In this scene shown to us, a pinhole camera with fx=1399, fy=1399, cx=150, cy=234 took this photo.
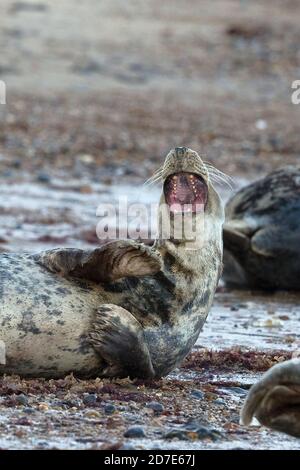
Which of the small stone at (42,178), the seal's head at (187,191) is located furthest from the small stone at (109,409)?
the small stone at (42,178)

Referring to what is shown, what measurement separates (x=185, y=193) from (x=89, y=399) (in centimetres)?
111

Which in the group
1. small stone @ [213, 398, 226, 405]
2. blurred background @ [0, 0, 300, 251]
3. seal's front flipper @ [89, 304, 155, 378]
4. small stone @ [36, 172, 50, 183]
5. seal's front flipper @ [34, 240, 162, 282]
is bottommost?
small stone @ [213, 398, 226, 405]

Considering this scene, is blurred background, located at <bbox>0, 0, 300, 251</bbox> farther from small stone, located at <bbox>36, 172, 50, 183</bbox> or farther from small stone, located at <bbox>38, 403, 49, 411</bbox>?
small stone, located at <bbox>38, 403, 49, 411</bbox>

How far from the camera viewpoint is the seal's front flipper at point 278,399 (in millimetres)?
4809

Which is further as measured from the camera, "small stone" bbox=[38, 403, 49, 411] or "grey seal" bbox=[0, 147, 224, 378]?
"grey seal" bbox=[0, 147, 224, 378]

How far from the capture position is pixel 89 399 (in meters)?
5.32

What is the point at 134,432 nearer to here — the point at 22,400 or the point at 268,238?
the point at 22,400

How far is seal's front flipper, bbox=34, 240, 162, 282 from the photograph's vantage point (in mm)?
5672

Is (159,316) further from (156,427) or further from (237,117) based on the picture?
(237,117)

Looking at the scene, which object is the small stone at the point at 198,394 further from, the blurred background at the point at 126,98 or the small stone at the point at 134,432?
the blurred background at the point at 126,98

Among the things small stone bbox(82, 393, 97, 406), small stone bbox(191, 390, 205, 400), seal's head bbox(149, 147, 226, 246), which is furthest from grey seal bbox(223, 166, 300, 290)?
small stone bbox(82, 393, 97, 406)

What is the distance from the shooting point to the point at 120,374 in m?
5.73

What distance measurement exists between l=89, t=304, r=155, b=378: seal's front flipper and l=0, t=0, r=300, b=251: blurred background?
15.5ft

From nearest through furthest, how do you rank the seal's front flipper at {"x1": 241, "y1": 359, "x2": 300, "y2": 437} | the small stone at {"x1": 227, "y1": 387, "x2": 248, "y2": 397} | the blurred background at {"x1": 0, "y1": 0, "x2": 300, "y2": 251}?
the seal's front flipper at {"x1": 241, "y1": 359, "x2": 300, "y2": 437} → the small stone at {"x1": 227, "y1": 387, "x2": 248, "y2": 397} → the blurred background at {"x1": 0, "y1": 0, "x2": 300, "y2": 251}
